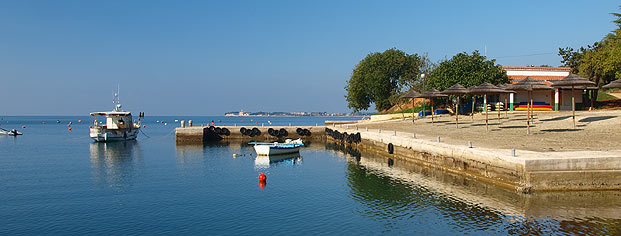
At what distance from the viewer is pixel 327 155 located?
1602 inches

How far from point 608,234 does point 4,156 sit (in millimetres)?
46693

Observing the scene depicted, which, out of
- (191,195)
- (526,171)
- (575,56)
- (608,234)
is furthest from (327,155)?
(575,56)

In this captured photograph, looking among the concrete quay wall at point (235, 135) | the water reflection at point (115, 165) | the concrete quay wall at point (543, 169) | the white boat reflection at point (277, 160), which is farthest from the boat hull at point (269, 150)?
the concrete quay wall at point (543, 169)

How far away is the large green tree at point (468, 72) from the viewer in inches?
2048

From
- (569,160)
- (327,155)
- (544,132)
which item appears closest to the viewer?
(569,160)

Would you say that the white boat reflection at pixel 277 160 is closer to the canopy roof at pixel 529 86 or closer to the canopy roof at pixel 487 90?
the canopy roof at pixel 487 90

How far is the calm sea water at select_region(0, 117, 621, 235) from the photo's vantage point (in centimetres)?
1566

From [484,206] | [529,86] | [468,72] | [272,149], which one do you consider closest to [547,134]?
[529,86]

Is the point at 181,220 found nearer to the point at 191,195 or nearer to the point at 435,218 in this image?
the point at 191,195

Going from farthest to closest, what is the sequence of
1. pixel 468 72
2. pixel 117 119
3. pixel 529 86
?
pixel 117 119 < pixel 468 72 < pixel 529 86

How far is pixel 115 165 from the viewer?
3519cm

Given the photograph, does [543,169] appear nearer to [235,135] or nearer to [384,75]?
[235,135]

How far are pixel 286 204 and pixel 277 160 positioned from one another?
17.1 metres

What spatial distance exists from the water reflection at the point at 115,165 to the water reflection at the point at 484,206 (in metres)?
13.5
